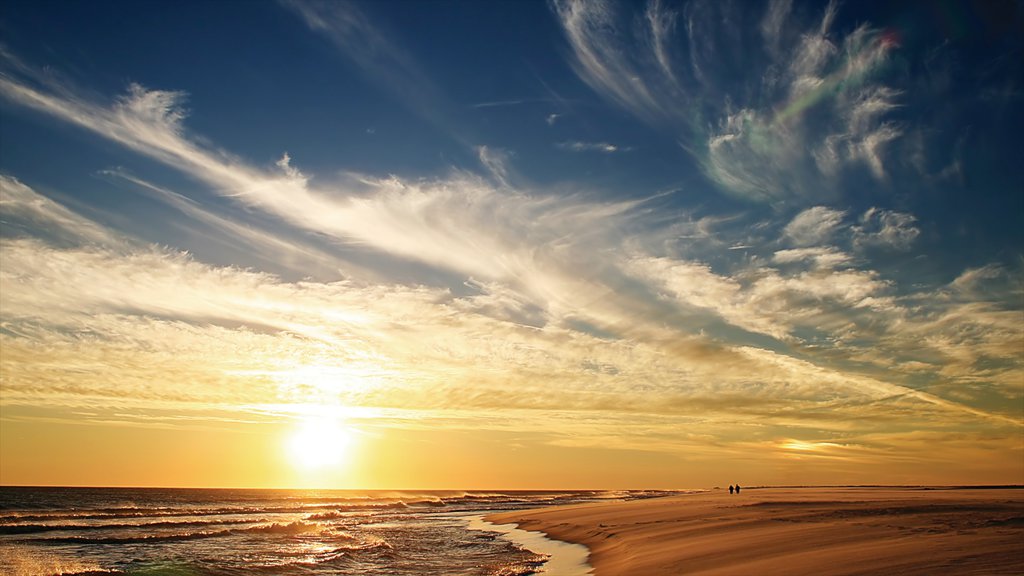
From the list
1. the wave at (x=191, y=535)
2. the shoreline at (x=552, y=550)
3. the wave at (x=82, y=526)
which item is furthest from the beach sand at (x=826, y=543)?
the wave at (x=82, y=526)

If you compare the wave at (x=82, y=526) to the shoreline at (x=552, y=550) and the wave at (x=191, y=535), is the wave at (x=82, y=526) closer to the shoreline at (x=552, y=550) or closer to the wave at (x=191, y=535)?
the wave at (x=191, y=535)

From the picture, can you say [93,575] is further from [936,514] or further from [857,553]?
[936,514]

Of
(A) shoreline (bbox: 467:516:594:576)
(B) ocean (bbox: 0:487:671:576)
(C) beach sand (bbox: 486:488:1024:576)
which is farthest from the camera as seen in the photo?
(B) ocean (bbox: 0:487:671:576)

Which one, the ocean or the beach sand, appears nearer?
the beach sand

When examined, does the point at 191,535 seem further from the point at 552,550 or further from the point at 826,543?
the point at 826,543

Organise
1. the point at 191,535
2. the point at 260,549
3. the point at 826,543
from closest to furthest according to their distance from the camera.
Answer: the point at 826,543 → the point at 260,549 → the point at 191,535

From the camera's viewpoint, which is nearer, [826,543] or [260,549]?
[826,543]

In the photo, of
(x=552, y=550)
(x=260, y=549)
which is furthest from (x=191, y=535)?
(x=552, y=550)

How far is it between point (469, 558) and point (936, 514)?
21.9m

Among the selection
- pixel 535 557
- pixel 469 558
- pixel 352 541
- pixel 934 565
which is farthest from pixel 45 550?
pixel 934 565

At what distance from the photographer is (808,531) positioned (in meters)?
23.5

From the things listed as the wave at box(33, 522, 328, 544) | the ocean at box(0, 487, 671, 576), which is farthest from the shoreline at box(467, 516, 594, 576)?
the wave at box(33, 522, 328, 544)

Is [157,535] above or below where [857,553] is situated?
below

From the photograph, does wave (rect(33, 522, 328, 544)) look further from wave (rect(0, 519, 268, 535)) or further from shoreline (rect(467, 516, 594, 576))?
shoreline (rect(467, 516, 594, 576))
